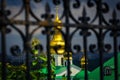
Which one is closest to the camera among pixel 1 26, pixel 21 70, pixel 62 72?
pixel 1 26

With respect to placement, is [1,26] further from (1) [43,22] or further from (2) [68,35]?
(2) [68,35]

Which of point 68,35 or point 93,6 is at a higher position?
point 93,6

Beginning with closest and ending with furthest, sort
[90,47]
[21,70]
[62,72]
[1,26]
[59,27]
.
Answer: [1,26]
[59,27]
[90,47]
[21,70]
[62,72]

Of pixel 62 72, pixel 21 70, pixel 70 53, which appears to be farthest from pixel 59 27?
pixel 62 72

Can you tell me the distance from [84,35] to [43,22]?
46cm

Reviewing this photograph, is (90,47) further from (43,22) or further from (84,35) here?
(43,22)

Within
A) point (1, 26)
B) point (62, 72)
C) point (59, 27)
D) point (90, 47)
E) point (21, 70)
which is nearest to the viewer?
point (1, 26)

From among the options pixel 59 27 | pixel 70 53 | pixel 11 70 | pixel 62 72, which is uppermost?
pixel 59 27

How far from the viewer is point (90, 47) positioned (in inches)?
139

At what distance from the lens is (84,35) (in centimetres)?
346

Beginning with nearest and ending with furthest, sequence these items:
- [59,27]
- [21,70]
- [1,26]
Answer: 1. [1,26]
2. [59,27]
3. [21,70]

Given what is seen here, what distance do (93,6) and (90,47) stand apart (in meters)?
0.39

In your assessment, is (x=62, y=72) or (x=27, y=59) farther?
(x=62, y=72)

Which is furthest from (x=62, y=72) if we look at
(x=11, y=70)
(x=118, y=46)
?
(x=118, y=46)
